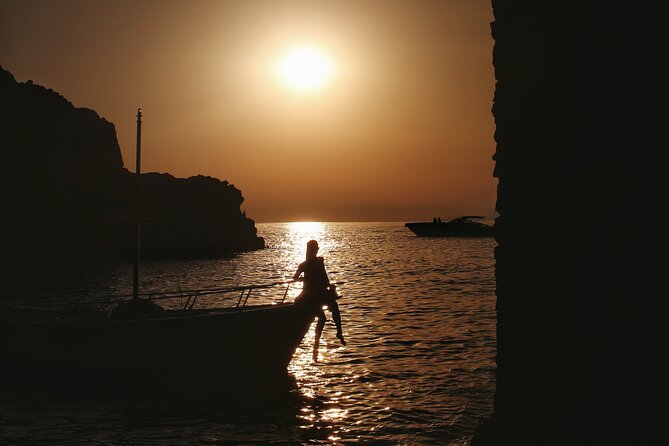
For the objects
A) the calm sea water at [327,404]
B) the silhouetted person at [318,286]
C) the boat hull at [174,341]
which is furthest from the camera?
the boat hull at [174,341]

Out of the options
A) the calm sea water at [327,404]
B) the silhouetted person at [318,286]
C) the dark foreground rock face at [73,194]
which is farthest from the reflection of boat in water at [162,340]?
the dark foreground rock face at [73,194]

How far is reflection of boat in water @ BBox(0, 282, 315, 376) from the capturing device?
13602 mm

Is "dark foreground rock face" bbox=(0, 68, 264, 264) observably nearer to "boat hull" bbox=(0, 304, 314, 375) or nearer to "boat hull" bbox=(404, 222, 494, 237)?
"boat hull" bbox=(404, 222, 494, 237)

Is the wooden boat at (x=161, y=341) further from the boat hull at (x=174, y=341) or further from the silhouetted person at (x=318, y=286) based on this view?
the silhouetted person at (x=318, y=286)

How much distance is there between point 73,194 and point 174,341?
8043 centimetres

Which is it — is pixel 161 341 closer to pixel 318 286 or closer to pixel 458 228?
pixel 318 286

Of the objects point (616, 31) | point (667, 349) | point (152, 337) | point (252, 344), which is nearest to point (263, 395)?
point (252, 344)

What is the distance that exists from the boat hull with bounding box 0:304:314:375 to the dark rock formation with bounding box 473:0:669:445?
8.12 meters

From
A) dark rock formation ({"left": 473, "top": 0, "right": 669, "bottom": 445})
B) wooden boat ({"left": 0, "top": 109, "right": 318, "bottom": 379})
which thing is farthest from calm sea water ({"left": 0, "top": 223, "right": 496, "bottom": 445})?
dark rock formation ({"left": 473, "top": 0, "right": 669, "bottom": 445})

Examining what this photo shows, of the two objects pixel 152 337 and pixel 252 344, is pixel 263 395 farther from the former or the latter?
pixel 152 337

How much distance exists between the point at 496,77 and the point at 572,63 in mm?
1283

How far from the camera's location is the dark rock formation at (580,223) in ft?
15.5

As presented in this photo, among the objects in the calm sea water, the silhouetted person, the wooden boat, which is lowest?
the calm sea water

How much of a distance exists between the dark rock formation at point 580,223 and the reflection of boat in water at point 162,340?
8.16 m
